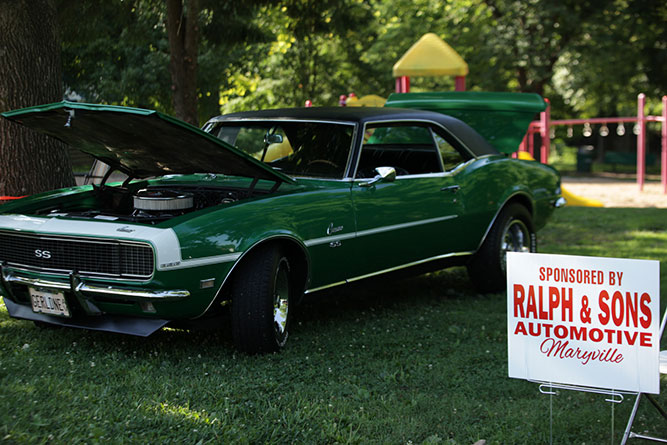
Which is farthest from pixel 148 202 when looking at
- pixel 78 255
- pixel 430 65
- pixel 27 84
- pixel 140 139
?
pixel 430 65

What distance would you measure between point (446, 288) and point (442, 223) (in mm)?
1238

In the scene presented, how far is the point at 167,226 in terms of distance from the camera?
4.29 metres

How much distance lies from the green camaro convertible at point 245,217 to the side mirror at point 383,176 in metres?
0.01

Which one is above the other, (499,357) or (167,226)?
(167,226)

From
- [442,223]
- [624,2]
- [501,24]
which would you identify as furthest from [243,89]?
[442,223]

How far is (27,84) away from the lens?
21.6 feet

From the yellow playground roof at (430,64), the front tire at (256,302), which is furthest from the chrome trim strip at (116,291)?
the yellow playground roof at (430,64)

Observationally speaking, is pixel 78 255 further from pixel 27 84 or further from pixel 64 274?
pixel 27 84

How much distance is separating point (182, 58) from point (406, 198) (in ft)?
14.4

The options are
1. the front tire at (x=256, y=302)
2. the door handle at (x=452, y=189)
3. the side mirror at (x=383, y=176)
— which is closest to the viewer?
the front tire at (x=256, y=302)

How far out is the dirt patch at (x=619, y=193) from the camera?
15852 millimetres

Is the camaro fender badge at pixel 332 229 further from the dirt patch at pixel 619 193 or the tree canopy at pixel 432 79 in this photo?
the dirt patch at pixel 619 193

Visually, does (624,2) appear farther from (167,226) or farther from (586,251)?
(167,226)

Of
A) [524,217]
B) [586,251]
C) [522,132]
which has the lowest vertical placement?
[586,251]
